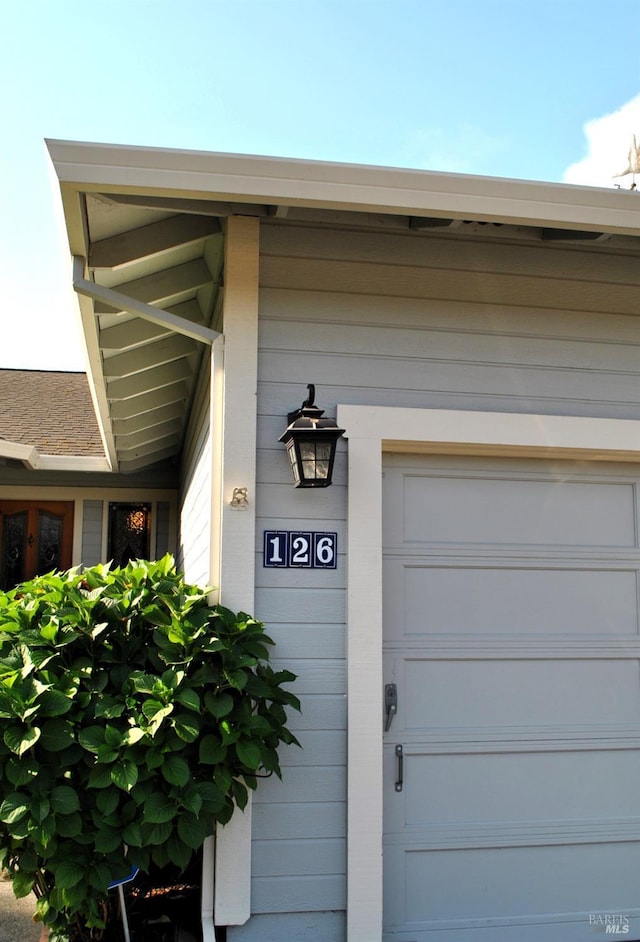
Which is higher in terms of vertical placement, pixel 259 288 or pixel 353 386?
pixel 259 288

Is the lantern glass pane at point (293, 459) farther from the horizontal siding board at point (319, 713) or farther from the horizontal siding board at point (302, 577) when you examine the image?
the horizontal siding board at point (319, 713)

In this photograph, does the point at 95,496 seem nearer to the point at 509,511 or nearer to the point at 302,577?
the point at 302,577

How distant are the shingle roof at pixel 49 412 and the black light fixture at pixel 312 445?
4981 mm

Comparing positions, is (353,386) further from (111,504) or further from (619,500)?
(111,504)

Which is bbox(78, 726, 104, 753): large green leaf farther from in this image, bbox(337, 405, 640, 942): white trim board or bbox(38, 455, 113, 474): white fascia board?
bbox(38, 455, 113, 474): white fascia board

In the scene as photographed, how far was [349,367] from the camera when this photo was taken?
9.77 ft

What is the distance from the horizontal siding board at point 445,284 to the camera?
9.78 feet

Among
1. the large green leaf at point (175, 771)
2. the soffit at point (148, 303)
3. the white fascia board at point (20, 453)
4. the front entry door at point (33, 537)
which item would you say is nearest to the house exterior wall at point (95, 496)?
the front entry door at point (33, 537)

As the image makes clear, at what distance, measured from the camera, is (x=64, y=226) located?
2.64 meters

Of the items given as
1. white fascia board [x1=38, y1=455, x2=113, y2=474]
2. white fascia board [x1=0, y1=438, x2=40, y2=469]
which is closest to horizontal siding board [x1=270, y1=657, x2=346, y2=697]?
white fascia board [x1=0, y1=438, x2=40, y2=469]

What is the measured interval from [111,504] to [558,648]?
17.9ft

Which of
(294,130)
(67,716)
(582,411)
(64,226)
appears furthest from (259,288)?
(294,130)

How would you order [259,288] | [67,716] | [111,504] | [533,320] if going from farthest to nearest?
[111,504], [533,320], [259,288], [67,716]

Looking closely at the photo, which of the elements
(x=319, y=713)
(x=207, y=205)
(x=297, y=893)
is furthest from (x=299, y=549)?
(x=207, y=205)
